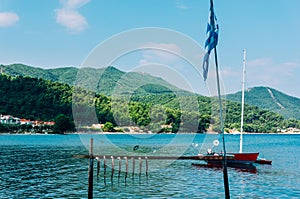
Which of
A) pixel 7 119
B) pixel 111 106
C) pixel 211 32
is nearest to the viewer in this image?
pixel 211 32

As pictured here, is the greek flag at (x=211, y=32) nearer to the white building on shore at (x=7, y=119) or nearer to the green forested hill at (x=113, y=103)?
the green forested hill at (x=113, y=103)

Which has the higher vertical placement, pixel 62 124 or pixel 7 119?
pixel 7 119

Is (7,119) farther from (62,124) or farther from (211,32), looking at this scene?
(211,32)

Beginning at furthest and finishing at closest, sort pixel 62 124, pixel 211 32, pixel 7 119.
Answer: pixel 7 119 → pixel 62 124 → pixel 211 32

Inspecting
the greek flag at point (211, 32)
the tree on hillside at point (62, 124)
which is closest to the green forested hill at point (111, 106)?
the tree on hillside at point (62, 124)

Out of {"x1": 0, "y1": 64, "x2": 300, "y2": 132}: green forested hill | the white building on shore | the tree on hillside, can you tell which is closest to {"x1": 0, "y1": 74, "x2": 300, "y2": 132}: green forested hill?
{"x1": 0, "y1": 64, "x2": 300, "y2": 132}: green forested hill

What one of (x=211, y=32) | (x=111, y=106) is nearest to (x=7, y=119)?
(x=111, y=106)

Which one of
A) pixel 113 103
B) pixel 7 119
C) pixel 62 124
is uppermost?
pixel 113 103

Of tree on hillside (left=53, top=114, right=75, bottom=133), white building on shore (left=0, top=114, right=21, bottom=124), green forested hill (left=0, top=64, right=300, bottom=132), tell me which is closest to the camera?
green forested hill (left=0, top=64, right=300, bottom=132)

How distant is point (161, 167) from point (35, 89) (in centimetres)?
12536

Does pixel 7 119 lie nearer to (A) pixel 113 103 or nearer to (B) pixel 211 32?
(A) pixel 113 103

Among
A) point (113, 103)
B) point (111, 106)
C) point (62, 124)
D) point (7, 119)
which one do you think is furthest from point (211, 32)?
point (7, 119)

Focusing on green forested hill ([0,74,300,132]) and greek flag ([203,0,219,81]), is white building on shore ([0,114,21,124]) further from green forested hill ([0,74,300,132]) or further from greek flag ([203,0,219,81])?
greek flag ([203,0,219,81])

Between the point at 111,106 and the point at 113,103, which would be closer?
the point at 113,103
